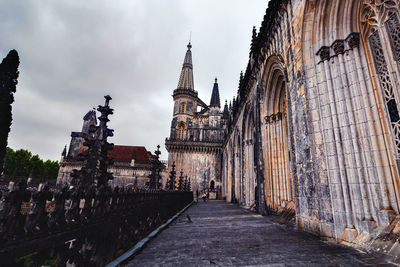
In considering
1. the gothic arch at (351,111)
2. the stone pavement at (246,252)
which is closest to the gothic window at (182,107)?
the gothic arch at (351,111)

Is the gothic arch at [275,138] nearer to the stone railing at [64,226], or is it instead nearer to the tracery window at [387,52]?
the tracery window at [387,52]

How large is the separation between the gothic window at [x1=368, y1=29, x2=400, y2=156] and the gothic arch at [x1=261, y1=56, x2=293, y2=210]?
3.55 meters

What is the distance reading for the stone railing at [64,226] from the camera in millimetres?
1199

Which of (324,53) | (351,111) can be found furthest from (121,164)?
(351,111)

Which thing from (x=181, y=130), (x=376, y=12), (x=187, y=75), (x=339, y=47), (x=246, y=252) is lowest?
(x=246, y=252)

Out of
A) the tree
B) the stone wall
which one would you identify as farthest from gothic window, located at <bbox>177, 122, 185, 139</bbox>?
the tree

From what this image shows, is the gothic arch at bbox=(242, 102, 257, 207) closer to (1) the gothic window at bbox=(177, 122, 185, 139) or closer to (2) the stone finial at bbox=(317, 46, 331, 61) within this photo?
(2) the stone finial at bbox=(317, 46, 331, 61)

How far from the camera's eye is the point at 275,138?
317 inches

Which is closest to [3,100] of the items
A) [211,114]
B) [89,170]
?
[89,170]

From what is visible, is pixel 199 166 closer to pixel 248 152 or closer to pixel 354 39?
pixel 248 152

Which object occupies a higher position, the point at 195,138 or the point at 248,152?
the point at 195,138

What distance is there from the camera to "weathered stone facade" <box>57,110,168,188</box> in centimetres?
3628

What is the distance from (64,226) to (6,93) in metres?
18.7

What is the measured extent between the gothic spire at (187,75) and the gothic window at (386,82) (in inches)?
1428
